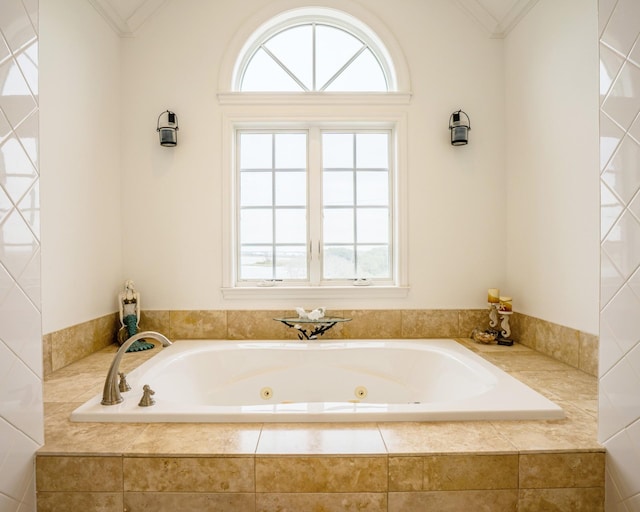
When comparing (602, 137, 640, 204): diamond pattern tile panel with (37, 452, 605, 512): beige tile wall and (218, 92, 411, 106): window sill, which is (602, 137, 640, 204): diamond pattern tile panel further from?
(218, 92, 411, 106): window sill

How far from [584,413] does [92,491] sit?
1664 millimetres

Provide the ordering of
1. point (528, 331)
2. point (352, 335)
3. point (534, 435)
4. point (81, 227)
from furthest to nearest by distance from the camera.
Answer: point (352, 335) → point (528, 331) → point (81, 227) → point (534, 435)

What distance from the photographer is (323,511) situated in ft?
3.76

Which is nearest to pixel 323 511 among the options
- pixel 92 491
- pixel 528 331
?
pixel 92 491

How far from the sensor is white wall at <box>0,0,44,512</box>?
3.61 feet

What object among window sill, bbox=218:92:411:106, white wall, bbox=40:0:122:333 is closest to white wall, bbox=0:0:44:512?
white wall, bbox=40:0:122:333

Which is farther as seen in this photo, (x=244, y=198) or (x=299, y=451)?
(x=244, y=198)

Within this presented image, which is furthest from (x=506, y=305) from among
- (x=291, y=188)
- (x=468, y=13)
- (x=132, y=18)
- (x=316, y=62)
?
(x=132, y=18)

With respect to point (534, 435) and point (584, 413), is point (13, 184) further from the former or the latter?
point (584, 413)

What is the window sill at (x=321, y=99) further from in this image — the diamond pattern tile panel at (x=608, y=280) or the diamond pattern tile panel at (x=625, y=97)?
the diamond pattern tile panel at (x=608, y=280)

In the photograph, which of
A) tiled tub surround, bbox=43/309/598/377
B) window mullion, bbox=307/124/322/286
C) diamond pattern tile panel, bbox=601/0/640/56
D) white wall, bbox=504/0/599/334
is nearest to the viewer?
diamond pattern tile panel, bbox=601/0/640/56

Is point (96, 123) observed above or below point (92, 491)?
above

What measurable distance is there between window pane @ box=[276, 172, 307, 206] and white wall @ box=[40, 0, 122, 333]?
1018 millimetres

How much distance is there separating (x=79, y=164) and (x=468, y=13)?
8.26ft
